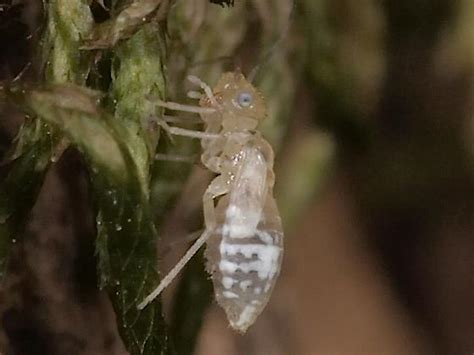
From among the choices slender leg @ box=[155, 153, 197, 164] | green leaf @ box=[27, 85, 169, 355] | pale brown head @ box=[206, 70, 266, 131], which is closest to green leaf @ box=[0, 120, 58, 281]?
green leaf @ box=[27, 85, 169, 355]

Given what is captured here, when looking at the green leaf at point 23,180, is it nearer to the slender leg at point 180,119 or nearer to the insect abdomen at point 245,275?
the slender leg at point 180,119

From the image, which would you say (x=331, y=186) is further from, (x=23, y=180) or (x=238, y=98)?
(x=23, y=180)

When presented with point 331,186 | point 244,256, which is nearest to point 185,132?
point 244,256

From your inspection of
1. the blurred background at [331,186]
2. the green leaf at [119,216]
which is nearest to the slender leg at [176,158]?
the blurred background at [331,186]

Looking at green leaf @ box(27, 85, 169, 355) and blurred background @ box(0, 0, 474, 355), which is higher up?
green leaf @ box(27, 85, 169, 355)

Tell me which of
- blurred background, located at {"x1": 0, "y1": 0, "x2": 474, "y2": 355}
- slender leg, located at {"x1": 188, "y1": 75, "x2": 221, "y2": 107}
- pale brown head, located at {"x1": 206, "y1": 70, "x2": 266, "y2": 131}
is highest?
slender leg, located at {"x1": 188, "y1": 75, "x2": 221, "y2": 107}

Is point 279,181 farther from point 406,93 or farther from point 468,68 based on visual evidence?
point 406,93

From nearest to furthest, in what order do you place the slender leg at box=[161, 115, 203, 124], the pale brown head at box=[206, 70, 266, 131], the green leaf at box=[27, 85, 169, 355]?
the green leaf at box=[27, 85, 169, 355] < the slender leg at box=[161, 115, 203, 124] < the pale brown head at box=[206, 70, 266, 131]

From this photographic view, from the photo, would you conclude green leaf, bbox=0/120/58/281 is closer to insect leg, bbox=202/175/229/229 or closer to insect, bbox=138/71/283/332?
insect, bbox=138/71/283/332

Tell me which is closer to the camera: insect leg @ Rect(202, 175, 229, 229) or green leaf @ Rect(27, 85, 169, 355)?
green leaf @ Rect(27, 85, 169, 355)
